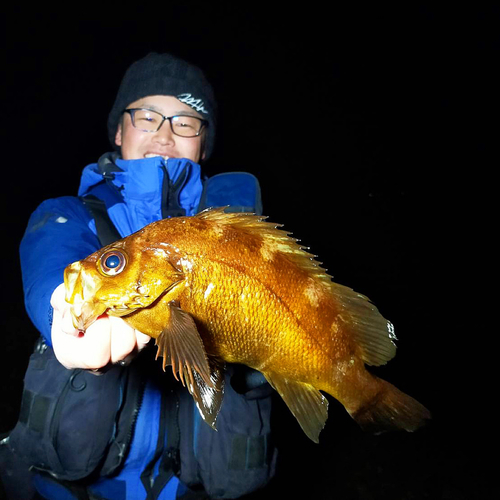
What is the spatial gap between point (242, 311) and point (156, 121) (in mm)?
1908

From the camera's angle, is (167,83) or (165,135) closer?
(165,135)

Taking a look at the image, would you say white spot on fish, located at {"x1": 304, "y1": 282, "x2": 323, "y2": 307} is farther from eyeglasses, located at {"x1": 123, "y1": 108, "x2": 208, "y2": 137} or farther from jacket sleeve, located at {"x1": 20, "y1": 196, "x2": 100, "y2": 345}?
eyeglasses, located at {"x1": 123, "y1": 108, "x2": 208, "y2": 137}

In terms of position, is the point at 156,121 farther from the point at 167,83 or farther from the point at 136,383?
the point at 136,383

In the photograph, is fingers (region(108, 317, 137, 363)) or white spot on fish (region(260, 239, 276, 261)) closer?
fingers (region(108, 317, 137, 363))

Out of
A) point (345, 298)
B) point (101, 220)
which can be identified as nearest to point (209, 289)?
point (345, 298)

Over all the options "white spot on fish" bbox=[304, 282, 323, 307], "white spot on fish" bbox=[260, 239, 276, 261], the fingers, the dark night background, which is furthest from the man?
the dark night background

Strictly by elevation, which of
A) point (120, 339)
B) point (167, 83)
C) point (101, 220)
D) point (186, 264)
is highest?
point (167, 83)

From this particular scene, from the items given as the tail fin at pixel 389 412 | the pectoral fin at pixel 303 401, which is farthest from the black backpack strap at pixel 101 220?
the tail fin at pixel 389 412

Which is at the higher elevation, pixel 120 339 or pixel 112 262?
pixel 112 262

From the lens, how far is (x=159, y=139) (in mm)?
2354

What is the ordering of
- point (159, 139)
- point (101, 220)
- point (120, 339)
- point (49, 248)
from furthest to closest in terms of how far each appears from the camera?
point (159, 139) < point (101, 220) < point (49, 248) < point (120, 339)

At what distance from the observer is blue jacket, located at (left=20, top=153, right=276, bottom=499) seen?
69.2 inches

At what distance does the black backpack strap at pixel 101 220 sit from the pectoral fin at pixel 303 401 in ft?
3.70

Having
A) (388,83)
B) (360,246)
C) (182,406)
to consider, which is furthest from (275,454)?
(388,83)
